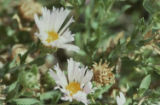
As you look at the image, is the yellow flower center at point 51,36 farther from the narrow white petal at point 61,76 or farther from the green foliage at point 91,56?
the narrow white petal at point 61,76

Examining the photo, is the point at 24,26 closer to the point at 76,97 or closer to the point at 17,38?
the point at 17,38

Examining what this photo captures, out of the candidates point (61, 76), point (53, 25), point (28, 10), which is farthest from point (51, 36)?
point (28, 10)

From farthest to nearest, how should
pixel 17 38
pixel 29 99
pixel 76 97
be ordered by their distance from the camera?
pixel 17 38
pixel 29 99
pixel 76 97

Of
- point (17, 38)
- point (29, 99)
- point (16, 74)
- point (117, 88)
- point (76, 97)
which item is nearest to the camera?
point (76, 97)

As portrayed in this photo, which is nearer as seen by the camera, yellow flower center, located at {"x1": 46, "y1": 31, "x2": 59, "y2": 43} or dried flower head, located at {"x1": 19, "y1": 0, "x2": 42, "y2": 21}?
yellow flower center, located at {"x1": 46, "y1": 31, "x2": 59, "y2": 43}

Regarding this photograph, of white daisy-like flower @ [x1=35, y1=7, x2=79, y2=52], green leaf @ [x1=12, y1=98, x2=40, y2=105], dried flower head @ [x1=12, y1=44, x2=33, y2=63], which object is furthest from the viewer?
dried flower head @ [x1=12, y1=44, x2=33, y2=63]

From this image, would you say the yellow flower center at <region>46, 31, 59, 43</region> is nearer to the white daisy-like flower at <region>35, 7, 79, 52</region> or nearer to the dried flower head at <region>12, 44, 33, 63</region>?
the white daisy-like flower at <region>35, 7, 79, 52</region>

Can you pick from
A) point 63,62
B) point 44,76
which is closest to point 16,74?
point 44,76

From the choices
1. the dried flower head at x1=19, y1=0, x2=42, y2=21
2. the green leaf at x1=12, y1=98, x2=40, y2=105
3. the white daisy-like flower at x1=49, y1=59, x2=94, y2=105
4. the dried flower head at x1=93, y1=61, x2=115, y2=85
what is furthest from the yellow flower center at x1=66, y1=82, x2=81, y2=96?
the dried flower head at x1=19, y1=0, x2=42, y2=21
